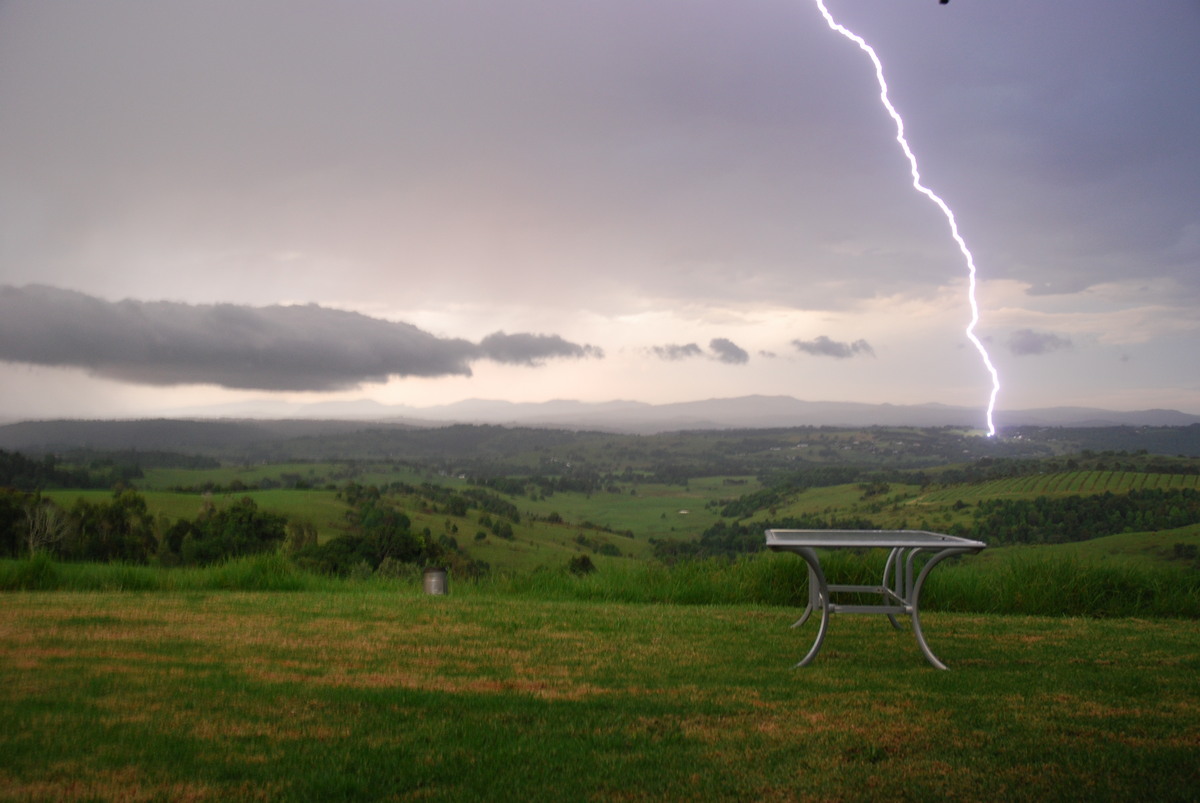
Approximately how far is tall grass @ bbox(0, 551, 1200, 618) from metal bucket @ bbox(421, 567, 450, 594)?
38cm

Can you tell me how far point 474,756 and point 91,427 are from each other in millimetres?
26776

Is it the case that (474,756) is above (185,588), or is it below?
above

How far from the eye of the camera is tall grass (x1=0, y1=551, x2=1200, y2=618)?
8.23m

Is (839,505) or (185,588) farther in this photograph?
(839,505)

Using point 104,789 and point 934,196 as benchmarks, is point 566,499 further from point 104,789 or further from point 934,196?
point 104,789

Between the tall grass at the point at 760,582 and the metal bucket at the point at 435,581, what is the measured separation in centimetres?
38

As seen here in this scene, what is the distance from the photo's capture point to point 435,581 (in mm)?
8656

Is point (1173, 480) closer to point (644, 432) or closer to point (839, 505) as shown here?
point (839, 505)

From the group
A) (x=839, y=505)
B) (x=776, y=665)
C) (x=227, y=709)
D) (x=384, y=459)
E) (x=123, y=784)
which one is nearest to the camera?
(x=123, y=784)

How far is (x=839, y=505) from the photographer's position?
3512 cm

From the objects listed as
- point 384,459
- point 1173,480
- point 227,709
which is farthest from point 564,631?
point 384,459

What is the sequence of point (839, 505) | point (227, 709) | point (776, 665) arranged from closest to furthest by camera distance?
point (227, 709), point (776, 665), point (839, 505)

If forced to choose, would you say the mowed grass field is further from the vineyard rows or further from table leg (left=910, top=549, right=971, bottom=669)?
the vineyard rows

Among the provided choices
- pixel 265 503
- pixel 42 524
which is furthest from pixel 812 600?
pixel 265 503
